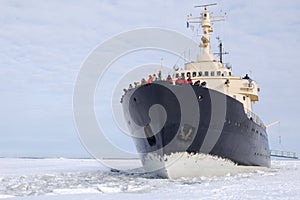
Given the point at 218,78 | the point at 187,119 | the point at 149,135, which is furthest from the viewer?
the point at 218,78

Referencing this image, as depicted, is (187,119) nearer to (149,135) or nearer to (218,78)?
(149,135)

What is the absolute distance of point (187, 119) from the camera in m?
14.4

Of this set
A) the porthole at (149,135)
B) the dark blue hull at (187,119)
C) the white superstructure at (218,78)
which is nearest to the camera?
the dark blue hull at (187,119)

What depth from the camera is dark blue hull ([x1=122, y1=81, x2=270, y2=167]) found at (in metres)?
14.4

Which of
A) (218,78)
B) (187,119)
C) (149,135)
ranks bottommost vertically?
(149,135)

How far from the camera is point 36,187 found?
12.7m

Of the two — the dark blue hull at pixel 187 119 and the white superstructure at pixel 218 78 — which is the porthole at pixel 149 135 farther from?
the white superstructure at pixel 218 78

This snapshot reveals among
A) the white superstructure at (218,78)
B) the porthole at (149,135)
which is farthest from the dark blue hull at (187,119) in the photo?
the white superstructure at (218,78)

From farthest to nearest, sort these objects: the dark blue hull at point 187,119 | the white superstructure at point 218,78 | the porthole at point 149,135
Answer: the white superstructure at point 218,78, the porthole at point 149,135, the dark blue hull at point 187,119

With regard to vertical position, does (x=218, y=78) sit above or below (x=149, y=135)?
above

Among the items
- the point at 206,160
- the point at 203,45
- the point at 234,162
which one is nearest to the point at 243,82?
the point at 203,45

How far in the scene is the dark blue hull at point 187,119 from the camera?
14352 mm

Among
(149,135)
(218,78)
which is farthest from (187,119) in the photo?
(218,78)

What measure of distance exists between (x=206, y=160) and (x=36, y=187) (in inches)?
Result: 254
